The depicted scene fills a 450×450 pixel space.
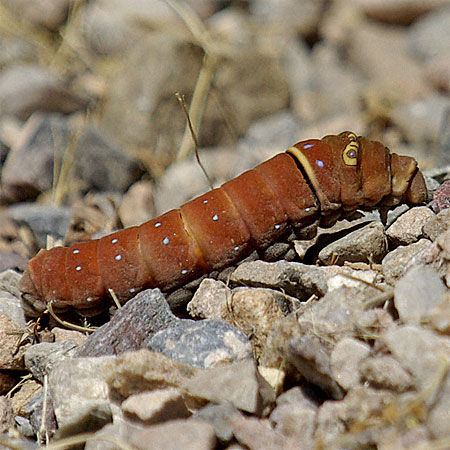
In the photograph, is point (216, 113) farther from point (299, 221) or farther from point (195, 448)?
point (195, 448)

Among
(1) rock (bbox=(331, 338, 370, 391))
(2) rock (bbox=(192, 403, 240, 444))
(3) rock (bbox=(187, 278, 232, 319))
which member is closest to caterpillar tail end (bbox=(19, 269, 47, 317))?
(3) rock (bbox=(187, 278, 232, 319))


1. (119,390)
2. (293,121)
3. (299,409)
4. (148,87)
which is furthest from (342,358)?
(293,121)

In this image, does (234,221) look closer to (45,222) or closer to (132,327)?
(132,327)

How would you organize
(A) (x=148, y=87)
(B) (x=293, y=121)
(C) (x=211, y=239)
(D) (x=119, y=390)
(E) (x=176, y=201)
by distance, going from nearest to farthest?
(D) (x=119, y=390) → (C) (x=211, y=239) → (E) (x=176, y=201) → (A) (x=148, y=87) → (B) (x=293, y=121)

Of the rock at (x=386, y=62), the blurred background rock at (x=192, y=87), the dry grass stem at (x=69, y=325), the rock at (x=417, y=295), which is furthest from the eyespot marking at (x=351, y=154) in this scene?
the rock at (x=386, y=62)

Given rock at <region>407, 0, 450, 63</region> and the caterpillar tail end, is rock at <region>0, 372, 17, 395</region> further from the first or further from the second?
rock at <region>407, 0, 450, 63</region>

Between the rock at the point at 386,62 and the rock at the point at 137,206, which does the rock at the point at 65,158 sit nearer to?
the rock at the point at 137,206
